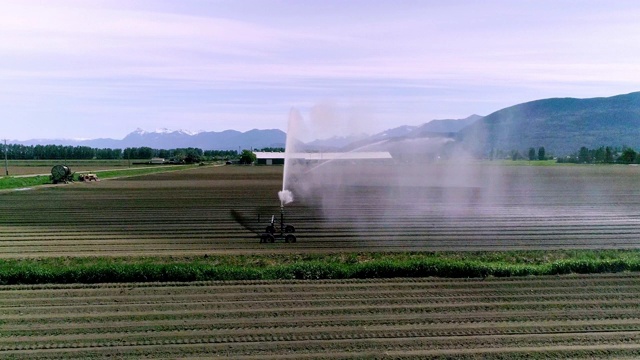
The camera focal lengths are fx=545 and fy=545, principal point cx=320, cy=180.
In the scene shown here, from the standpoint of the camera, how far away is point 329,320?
1505 cm

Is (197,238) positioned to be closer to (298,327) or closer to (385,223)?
(385,223)

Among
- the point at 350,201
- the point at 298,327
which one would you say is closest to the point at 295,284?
the point at 298,327

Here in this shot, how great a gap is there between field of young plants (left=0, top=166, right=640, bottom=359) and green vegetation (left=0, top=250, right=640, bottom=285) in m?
0.06

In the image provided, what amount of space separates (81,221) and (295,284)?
20818 mm

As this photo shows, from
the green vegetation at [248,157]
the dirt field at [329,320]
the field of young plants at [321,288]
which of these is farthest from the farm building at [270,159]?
the dirt field at [329,320]

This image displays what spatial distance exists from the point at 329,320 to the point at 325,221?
18.8 meters

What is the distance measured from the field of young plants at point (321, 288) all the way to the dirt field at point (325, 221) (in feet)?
0.66

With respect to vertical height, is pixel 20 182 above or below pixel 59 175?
below

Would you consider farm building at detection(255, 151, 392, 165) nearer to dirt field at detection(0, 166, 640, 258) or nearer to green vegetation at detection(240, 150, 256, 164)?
dirt field at detection(0, 166, 640, 258)

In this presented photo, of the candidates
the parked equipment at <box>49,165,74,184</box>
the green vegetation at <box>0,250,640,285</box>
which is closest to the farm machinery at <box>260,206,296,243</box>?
the green vegetation at <box>0,250,640,285</box>

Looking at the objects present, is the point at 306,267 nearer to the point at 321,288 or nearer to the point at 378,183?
the point at 321,288

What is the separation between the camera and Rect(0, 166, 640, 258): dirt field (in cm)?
2594

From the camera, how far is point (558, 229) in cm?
3092

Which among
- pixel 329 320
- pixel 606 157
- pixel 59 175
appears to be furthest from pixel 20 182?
pixel 606 157
